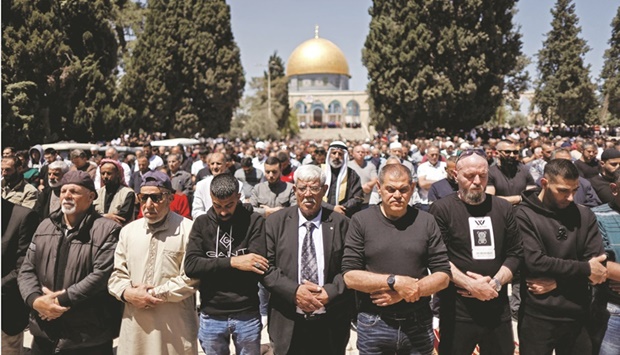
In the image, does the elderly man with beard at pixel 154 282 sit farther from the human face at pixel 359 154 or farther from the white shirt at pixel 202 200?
the human face at pixel 359 154

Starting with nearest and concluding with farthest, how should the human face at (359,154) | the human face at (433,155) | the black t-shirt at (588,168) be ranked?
the black t-shirt at (588,168) → the human face at (359,154) → the human face at (433,155)

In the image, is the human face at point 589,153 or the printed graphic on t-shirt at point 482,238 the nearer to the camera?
the printed graphic on t-shirt at point 482,238

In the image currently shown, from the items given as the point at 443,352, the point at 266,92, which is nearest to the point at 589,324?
the point at 443,352

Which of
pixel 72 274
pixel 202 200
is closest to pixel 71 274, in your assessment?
pixel 72 274

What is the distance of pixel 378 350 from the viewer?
311cm

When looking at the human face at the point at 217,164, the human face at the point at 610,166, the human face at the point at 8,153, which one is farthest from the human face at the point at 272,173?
the human face at the point at 610,166

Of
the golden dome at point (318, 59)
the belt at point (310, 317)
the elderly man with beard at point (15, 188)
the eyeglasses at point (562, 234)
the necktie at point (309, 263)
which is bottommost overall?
the belt at point (310, 317)

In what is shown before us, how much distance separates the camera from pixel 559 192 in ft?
10.6

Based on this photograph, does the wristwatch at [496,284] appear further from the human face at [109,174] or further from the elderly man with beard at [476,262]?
the human face at [109,174]

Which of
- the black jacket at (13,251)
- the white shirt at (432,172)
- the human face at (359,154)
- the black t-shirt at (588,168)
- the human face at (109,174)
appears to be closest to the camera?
the black jacket at (13,251)

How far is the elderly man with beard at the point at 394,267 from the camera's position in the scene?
118 inches

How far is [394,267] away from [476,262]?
2.12 ft

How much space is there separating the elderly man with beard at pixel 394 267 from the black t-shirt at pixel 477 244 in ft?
0.77

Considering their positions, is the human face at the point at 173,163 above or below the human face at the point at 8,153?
below
